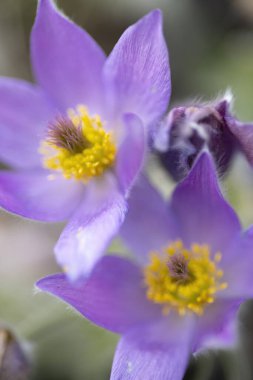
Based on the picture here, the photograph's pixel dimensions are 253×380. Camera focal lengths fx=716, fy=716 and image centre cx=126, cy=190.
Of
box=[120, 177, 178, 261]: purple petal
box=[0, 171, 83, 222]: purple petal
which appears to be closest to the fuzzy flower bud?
box=[120, 177, 178, 261]: purple petal

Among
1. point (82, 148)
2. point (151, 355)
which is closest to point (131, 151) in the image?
point (82, 148)

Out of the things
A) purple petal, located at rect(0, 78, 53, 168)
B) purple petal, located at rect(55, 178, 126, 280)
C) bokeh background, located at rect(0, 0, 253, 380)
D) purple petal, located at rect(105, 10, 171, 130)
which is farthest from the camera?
bokeh background, located at rect(0, 0, 253, 380)

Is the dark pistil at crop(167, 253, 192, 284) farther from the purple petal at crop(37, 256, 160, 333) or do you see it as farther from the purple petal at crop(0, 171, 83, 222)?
the purple petal at crop(0, 171, 83, 222)

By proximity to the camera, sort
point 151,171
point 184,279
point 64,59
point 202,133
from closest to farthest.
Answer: point 202,133 → point 184,279 → point 64,59 → point 151,171

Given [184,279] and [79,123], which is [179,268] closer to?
[184,279]

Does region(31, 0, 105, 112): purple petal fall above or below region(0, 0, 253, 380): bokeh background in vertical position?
above

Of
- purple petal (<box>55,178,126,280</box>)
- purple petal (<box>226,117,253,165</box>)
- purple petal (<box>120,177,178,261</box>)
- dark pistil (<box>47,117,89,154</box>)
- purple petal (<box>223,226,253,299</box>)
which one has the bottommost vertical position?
purple petal (<box>223,226,253,299</box>)

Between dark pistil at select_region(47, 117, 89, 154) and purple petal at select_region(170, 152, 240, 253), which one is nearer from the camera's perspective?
purple petal at select_region(170, 152, 240, 253)

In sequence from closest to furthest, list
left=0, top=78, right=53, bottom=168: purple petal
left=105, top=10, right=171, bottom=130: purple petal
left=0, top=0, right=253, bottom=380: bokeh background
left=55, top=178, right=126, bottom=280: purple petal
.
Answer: left=55, top=178, right=126, bottom=280: purple petal, left=105, top=10, right=171, bottom=130: purple petal, left=0, top=78, right=53, bottom=168: purple petal, left=0, top=0, right=253, bottom=380: bokeh background
